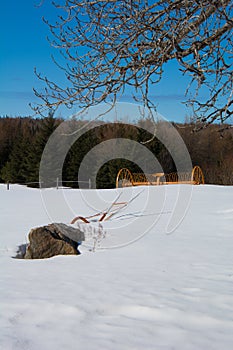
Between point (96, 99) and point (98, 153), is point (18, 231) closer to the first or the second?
point (96, 99)

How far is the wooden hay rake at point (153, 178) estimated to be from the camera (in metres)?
18.4

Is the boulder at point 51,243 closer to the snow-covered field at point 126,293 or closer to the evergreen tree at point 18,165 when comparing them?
the snow-covered field at point 126,293

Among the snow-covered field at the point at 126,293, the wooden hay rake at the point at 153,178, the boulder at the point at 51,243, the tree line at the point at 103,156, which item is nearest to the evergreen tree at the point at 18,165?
the tree line at the point at 103,156

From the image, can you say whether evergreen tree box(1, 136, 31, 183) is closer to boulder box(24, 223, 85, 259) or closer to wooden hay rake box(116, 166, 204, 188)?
wooden hay rake box(116, 166, 204, 188)

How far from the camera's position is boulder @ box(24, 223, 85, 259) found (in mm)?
5637

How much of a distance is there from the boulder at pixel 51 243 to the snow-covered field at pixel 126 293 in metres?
0.30

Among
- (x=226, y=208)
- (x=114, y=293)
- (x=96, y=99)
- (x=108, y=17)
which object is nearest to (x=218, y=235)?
(x=226, y=208)

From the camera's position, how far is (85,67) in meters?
2.92

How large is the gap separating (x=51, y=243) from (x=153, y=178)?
61.2 feet

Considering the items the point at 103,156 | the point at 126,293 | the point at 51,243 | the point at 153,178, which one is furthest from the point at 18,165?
the point at 126,293

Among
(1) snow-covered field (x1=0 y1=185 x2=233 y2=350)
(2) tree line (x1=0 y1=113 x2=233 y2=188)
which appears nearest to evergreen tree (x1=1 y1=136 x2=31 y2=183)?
(2) tree line (x1=0 y1=113 x2=233 y2=188)

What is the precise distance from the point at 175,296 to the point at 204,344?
3.12ft

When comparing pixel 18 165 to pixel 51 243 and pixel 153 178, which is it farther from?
pixel 51 243

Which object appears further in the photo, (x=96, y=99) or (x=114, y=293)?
(x=114, y=293)
